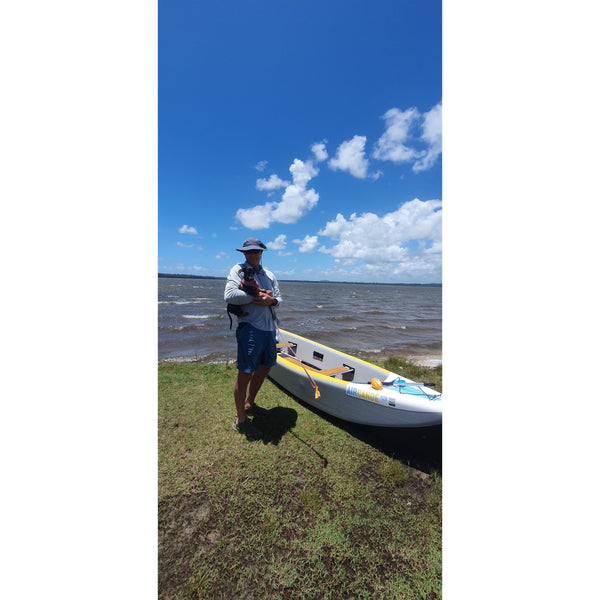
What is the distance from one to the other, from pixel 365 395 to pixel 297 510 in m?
1.36

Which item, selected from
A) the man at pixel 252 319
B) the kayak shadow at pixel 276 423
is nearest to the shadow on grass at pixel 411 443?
the kayak shadow at pixel 276 423

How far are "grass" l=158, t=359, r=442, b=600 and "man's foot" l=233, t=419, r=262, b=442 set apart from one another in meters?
0.08

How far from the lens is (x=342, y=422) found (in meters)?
3.28

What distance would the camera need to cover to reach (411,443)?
2.77 m

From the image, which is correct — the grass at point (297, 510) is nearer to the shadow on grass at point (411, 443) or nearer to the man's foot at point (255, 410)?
the shadow on grass at point (411, 443)

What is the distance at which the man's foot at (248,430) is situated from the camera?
2.89m

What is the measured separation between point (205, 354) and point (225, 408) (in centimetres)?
578

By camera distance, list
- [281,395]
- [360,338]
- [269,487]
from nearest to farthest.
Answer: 1. [269,487]
2. [281,395]
3. [360,338]

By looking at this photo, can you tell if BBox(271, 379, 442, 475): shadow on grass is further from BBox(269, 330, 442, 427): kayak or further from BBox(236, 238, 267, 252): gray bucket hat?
BBox(236, 238, 267, 252): gray bucket hat

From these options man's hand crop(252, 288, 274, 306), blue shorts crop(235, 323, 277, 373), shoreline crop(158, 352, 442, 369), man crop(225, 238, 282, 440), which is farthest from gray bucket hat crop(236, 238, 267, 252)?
shoreline crop(158, 352, 442, 369)

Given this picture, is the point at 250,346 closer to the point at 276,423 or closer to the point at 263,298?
→ the point at 263,298
